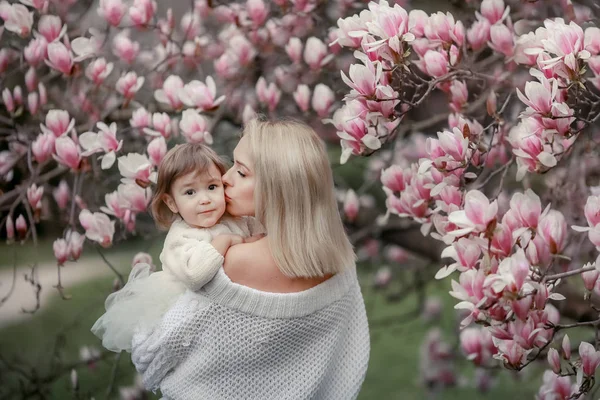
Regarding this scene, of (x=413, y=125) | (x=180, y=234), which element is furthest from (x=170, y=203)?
(x=413, y=125)

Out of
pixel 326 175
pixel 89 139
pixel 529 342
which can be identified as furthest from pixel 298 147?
pixel 89 139

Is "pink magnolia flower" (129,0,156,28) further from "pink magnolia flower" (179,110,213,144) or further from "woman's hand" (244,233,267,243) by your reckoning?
"woman's hand" (244,233,267,243)

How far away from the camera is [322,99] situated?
2.86m

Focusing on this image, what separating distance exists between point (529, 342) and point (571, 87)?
563mm

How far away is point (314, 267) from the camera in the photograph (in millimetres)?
1904

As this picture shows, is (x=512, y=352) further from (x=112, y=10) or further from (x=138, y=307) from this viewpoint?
(x=112, y=10)

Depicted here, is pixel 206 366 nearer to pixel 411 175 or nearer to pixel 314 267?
pixel 314 267

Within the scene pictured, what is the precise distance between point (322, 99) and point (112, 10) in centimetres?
70

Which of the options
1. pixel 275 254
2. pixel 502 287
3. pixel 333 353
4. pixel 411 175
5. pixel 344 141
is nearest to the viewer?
pixel 502 287

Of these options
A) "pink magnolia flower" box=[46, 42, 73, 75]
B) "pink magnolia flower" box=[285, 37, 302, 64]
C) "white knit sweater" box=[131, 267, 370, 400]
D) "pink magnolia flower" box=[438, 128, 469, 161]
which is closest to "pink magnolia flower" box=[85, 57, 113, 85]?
"pink magnolia flower" box=[46, 42, 73, 75]

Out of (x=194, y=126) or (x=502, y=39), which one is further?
(x=194, y=126)

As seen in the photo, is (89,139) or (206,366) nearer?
(206,366)

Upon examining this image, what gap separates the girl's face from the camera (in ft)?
6.32

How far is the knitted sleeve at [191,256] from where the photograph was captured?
1.83m
